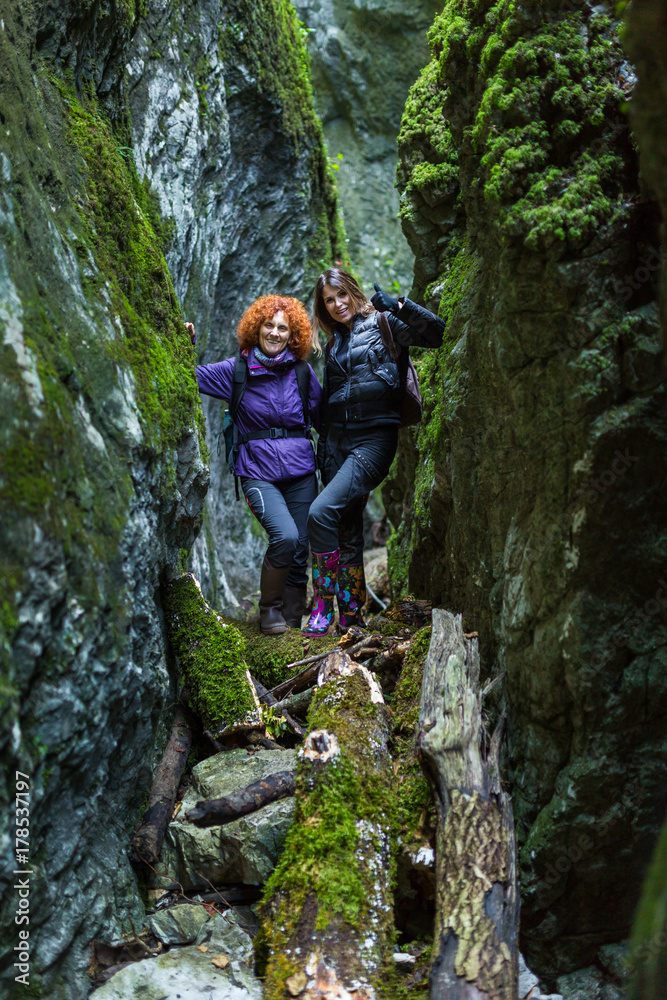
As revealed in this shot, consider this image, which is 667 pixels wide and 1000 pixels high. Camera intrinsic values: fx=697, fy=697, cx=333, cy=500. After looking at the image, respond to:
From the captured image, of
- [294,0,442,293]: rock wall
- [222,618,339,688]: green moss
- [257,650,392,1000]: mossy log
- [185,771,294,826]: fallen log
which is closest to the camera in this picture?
[257,650,392,1000]: mossy log

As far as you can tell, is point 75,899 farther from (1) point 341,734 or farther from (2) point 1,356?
(2) point 1,356

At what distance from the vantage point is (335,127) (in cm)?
1600

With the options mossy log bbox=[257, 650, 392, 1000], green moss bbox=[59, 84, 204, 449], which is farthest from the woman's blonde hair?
mossy log bbox=[257, 650, 392, 1000]

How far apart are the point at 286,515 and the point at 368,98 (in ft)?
45.6

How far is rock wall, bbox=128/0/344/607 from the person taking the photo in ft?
20.6

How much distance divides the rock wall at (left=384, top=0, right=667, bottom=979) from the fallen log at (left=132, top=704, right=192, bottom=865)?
1839 mm

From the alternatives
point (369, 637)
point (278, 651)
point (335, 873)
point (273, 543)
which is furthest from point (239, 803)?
point (273, 543)

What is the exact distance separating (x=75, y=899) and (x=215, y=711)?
159cm

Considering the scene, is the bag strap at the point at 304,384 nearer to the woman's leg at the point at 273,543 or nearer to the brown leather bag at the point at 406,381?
the woman's leg at the point at 273,543

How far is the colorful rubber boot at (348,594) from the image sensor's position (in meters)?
5.70

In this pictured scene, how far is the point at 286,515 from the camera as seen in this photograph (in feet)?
18.0

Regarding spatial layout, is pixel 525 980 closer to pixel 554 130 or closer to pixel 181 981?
pixel 181 981

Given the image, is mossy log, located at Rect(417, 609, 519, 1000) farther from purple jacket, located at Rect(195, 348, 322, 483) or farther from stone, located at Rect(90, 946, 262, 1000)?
purple jacket, located at Rect(195, 348, 322, 483)

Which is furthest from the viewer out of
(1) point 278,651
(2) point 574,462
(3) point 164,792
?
(1) point 278,651
